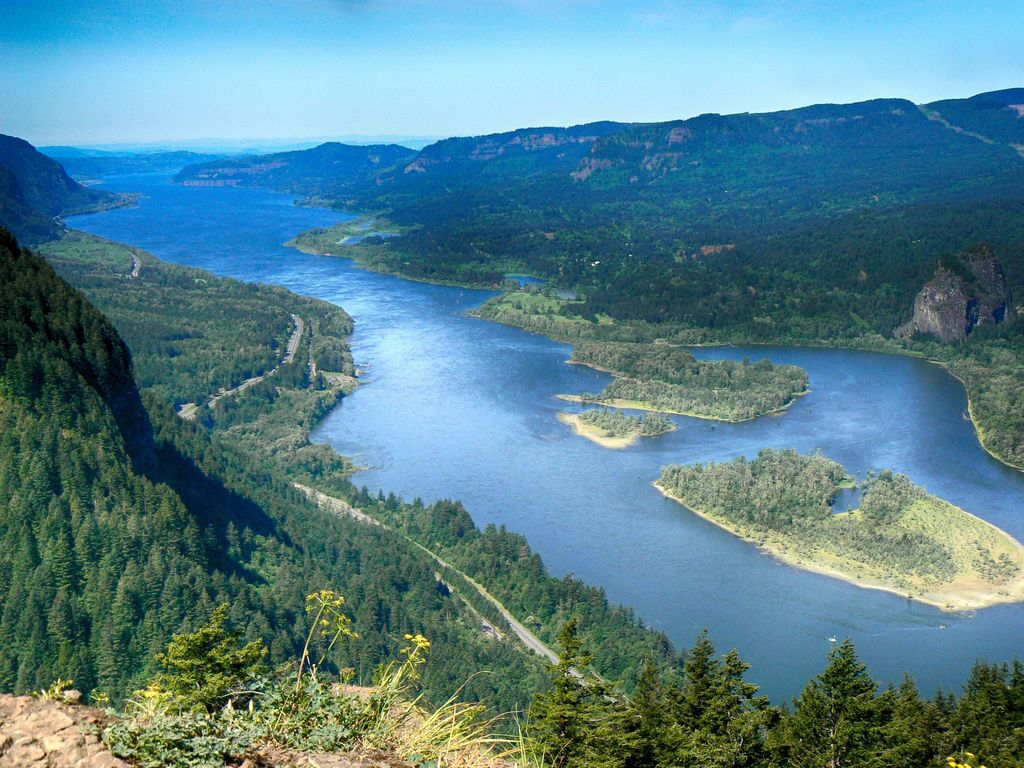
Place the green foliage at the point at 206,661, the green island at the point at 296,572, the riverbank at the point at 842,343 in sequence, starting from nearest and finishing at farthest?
1. the green foliage at the point at 206,661
2. the green island at the point at 296,572
3. the riverbank at the point at 842,343

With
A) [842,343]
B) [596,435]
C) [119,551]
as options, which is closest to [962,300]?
[842,343]

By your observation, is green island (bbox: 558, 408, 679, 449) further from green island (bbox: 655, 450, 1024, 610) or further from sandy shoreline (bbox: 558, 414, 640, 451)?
green island (bbox: 655, 450, 1024, 610)

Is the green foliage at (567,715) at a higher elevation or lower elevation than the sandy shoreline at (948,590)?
higher

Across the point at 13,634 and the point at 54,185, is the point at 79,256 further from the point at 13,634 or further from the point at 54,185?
the point at 13,634

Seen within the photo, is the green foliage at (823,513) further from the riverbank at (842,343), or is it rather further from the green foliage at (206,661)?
the green foliage at (206,661)

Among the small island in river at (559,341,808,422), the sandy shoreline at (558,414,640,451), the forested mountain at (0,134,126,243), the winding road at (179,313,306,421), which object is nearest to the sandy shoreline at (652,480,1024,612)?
the sandy shoreline at (558,414,640,451)

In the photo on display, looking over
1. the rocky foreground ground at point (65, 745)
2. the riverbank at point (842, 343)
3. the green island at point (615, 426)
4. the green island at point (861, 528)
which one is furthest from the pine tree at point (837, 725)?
the riverbank at point (842, 343)

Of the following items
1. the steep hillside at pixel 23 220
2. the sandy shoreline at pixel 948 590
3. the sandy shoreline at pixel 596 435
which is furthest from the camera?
the steep hillside at pixel 23 220

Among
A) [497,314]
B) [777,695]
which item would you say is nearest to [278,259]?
[497,314]
